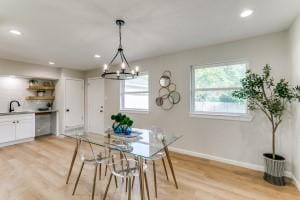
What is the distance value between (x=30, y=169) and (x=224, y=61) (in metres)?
4.45

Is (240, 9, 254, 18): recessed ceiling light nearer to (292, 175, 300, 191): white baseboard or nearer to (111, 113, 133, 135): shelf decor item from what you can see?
(111, 113, 133, 135): shelf decor item

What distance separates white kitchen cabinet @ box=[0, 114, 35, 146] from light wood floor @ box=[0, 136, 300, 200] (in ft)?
3.79

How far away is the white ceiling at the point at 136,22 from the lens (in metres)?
2.02

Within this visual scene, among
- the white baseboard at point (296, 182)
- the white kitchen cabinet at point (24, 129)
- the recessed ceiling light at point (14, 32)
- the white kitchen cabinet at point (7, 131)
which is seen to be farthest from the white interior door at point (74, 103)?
the white baseboard at point (296, 182)

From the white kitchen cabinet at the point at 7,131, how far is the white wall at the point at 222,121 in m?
3.61

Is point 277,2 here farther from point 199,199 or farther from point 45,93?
point 45,93

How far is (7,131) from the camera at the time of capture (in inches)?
177

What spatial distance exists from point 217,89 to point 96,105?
14.1 ft

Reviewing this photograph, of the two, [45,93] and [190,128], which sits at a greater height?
[45,93]

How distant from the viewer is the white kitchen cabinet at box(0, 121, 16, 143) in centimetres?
442

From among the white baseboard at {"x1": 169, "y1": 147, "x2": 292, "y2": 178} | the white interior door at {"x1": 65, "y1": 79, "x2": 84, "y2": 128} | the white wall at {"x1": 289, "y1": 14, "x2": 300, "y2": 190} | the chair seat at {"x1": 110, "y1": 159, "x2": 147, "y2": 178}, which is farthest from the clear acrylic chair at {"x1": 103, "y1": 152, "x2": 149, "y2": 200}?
the white interior door at {"x1": 65, "y1": 79, "x2": 84, "y2": 128}

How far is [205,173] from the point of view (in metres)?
2.89

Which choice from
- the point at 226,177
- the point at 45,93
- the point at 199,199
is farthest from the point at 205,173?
the point at 45,93

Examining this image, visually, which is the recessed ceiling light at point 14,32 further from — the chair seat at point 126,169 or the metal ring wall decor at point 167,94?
the metal ring wall decor at point 167,94
